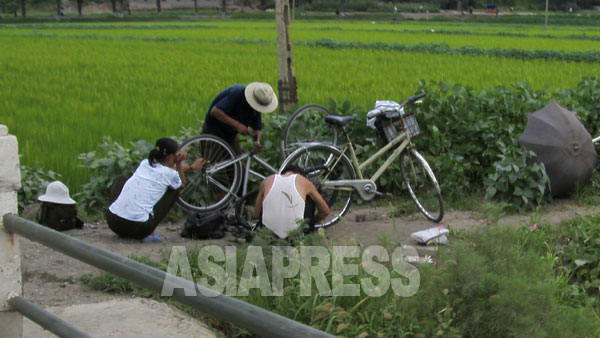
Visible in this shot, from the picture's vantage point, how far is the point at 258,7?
253ft

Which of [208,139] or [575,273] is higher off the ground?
[208,139]

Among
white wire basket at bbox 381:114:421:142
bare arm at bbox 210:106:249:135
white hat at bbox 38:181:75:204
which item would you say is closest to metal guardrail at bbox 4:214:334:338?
white hat at bbox 38:181:75:204

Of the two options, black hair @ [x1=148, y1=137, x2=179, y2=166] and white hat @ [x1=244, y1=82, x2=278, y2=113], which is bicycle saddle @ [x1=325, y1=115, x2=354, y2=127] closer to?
white hat @ [x1=244, y1=82, x2=278, y2=113]

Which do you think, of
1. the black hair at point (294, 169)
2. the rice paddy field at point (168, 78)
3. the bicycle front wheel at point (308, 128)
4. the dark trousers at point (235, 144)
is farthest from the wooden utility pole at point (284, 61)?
the black hair at point (294, 169)

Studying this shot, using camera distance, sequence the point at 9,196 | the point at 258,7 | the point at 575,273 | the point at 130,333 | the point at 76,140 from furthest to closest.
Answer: the point at 258,7, the point at 76,140, the point at 575,273, the point at 130,333, the point at 9,196

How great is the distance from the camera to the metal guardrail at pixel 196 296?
1.50 metres

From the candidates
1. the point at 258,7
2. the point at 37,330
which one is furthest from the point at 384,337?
the point at 258,7

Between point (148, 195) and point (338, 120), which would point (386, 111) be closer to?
point (338, 120)

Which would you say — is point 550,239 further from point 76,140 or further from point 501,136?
point 76,140

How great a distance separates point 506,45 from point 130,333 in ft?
85.6

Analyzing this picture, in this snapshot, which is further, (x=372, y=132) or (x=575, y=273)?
(x=372, y=132)

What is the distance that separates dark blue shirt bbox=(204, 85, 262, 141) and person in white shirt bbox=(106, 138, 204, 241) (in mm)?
795

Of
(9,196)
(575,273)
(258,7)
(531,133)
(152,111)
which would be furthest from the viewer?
(258,7)

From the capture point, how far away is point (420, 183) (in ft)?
22.1
